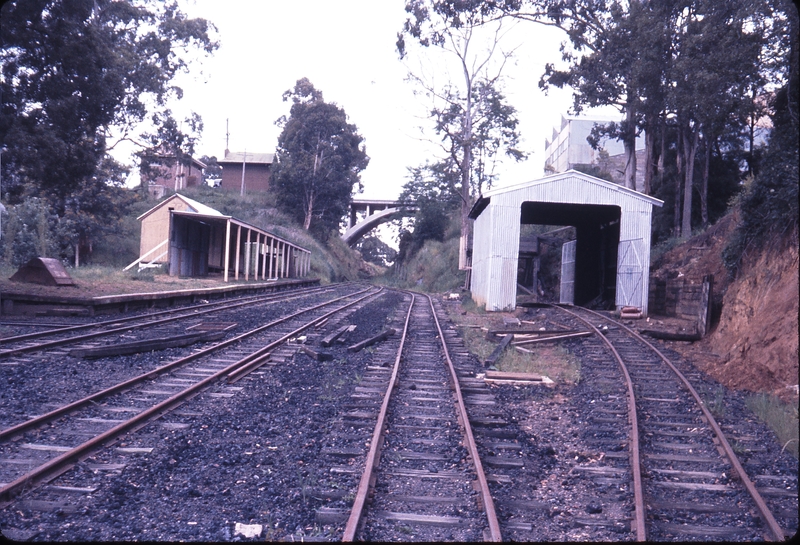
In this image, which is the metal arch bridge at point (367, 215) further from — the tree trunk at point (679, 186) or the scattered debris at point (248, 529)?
the scattered debris at point (248, 529)

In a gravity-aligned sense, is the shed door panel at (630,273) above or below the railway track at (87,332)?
above

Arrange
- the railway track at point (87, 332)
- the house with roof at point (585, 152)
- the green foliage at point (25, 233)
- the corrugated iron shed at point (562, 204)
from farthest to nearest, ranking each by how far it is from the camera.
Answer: the house with roof at point (585, 152) → the green foliage at point (25, 233) → the corrugated iron shed at point (562, 204) → the railway track at point (87, 332)

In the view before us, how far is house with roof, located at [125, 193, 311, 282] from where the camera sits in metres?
29.7

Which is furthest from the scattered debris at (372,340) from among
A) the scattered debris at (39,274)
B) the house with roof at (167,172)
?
the house with roof at (167,172)

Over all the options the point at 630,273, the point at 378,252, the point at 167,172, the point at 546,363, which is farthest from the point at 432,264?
the point at 378,252

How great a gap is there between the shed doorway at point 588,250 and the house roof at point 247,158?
50.9 metres

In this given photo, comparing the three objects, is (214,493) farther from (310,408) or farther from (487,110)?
(487,110)

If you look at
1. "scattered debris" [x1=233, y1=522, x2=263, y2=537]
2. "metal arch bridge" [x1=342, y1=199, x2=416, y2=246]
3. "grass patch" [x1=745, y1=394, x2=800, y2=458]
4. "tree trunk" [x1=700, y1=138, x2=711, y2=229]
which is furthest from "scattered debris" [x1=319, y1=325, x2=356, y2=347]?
"metal arch bridge" [x1=342, y1=199, x2=416, y2=246]

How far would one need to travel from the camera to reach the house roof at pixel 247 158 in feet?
233

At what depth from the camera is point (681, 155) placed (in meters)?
27.0

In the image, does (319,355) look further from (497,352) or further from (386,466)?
(386,466)

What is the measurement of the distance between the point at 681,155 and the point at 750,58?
495 inches

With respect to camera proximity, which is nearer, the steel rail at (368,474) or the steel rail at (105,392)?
the steel rail at (368,474)

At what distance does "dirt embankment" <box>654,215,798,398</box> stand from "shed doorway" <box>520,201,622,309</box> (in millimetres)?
9614
